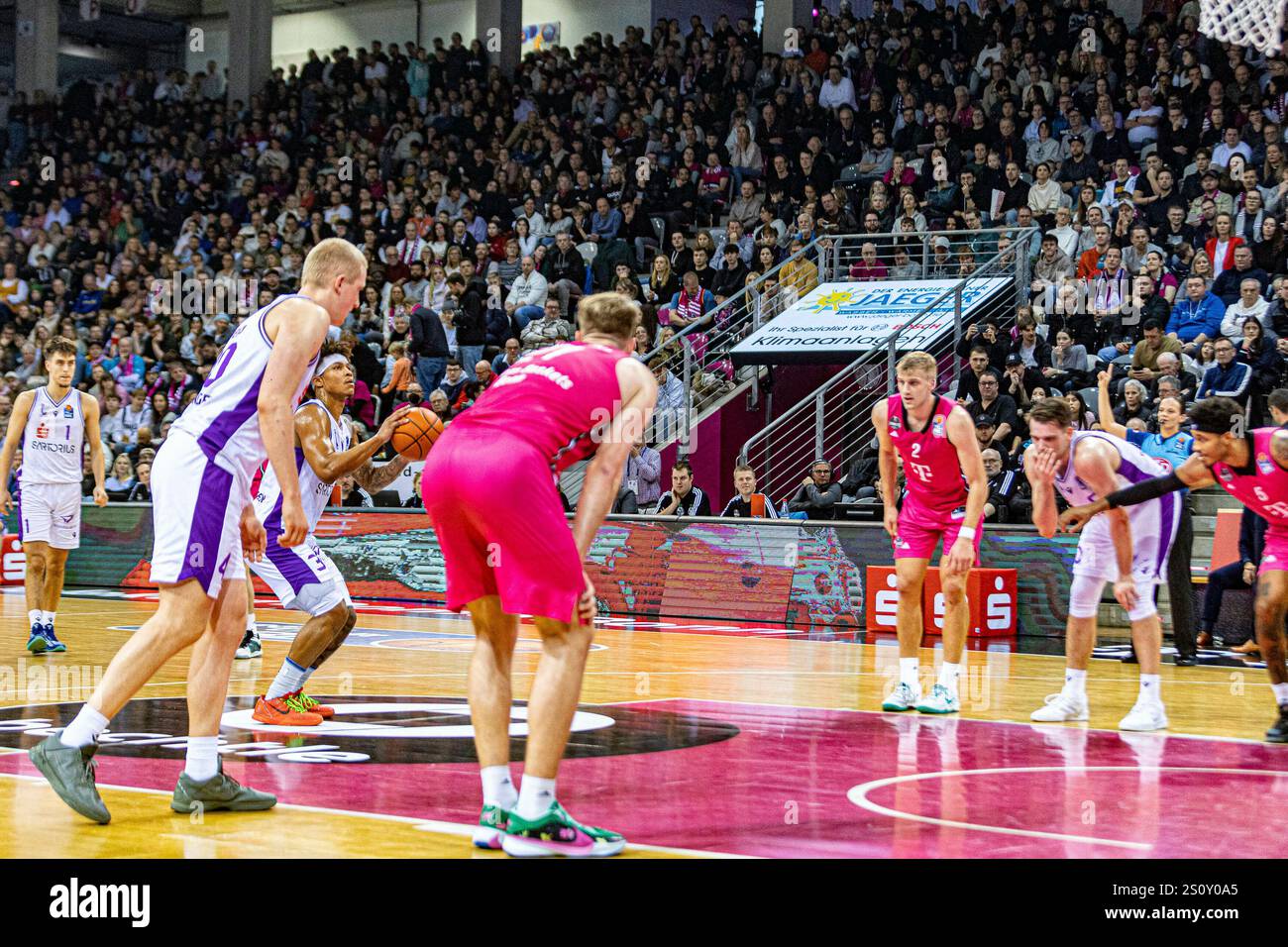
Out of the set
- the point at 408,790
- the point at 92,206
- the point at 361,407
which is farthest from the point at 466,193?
the point at 408,790

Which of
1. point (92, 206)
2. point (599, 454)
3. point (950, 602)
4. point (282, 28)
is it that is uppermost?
point (282, 28)

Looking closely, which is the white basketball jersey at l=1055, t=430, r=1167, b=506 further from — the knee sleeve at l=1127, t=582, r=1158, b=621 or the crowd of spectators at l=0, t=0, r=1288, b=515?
the crowd of spectators at l=0, t=0, r=1288, b=515

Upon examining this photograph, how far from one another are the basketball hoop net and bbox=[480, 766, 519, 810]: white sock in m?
8.53

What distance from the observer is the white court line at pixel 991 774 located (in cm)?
522

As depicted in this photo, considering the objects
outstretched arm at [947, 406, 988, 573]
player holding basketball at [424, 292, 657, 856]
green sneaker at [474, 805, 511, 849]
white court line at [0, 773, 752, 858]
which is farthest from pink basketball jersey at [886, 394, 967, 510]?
green sneaker at [474, 805, 511, 849]

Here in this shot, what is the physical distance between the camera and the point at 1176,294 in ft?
55.0

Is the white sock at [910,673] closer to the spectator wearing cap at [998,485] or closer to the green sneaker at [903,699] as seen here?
the green sneaker at [903,699]

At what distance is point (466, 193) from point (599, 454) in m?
20.7

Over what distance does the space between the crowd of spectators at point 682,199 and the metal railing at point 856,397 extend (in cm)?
35

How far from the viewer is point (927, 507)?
9133mm

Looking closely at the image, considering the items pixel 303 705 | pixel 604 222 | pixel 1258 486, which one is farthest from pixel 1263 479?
pixel 604 222

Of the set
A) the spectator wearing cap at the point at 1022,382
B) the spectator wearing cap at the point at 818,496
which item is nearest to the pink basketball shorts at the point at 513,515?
the spectator wearing cap at the point at 818,496

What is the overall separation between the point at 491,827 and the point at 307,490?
3652mm
